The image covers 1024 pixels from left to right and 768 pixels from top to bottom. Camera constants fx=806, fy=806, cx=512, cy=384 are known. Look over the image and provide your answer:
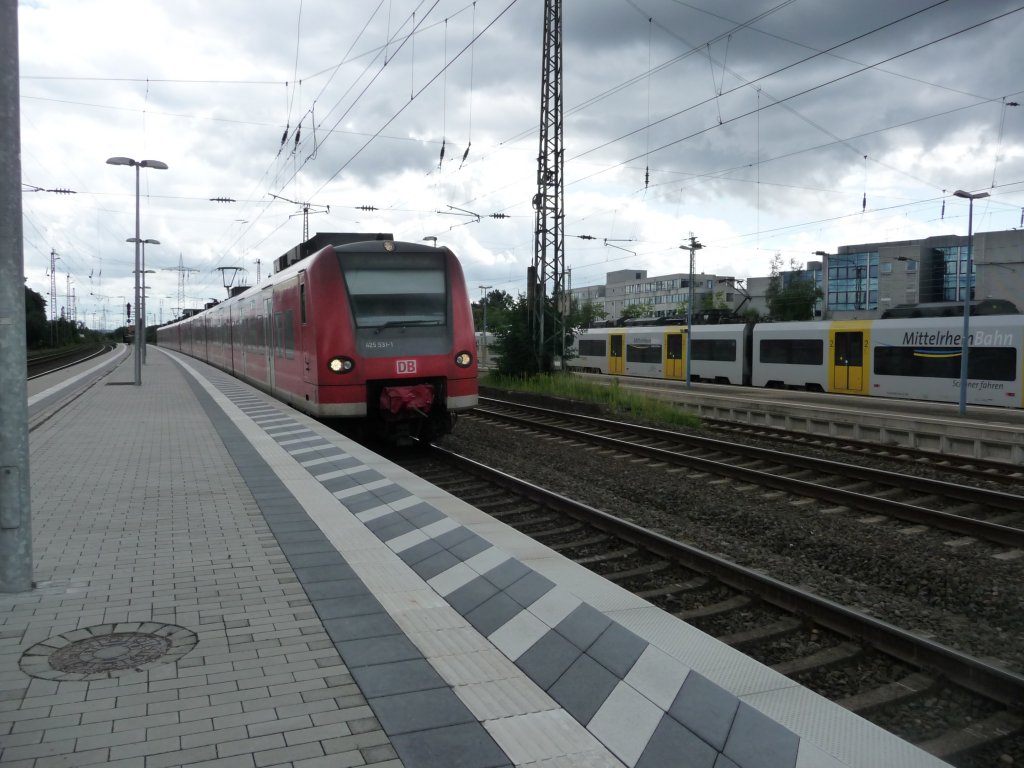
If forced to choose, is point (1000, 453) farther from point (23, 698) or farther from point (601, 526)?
point (23, 698)

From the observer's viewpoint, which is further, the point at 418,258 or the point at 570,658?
the point at 418,258

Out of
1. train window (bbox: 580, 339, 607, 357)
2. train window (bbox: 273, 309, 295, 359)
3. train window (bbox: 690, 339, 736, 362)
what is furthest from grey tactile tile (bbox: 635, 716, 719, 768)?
train window (bbox: 580, 339, 607, 357)

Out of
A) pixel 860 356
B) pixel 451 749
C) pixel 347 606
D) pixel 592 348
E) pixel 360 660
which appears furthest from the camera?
pixel 592 348

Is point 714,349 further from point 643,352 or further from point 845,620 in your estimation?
point 845,620

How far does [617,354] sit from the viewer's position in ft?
124

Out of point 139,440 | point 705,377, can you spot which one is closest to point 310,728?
point 139,440

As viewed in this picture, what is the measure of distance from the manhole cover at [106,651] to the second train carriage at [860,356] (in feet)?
Answer: 71.9

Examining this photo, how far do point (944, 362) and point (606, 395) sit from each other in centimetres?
994

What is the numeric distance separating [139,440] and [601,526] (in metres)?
7.20

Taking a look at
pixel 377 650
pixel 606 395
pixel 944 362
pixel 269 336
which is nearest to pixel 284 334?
pixel 269 336

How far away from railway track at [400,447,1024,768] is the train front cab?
19638 millimetres

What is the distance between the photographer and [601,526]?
25.2 feet

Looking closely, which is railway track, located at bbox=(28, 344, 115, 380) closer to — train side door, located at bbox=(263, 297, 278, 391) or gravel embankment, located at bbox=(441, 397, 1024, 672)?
train side door, located at bbox=(263, 297, 278, 391)

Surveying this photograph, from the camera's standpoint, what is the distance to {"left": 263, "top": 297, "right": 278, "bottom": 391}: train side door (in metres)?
15.8
